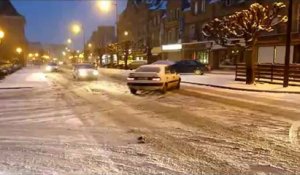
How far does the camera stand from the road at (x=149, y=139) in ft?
24.1

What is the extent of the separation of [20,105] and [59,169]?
10182 mm

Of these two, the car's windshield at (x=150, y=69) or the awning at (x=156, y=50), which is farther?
the awning at (x=156, y=50)

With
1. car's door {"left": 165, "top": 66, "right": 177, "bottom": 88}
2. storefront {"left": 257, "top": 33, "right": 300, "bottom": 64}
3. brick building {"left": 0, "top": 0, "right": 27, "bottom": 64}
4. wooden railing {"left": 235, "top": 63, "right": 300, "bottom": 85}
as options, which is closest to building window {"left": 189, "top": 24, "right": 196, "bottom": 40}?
storefront {"left": 257, "top": 33, "right": 300, "bottom": 64}

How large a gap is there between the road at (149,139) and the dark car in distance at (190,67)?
27620mm

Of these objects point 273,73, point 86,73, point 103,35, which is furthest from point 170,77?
point 103,35

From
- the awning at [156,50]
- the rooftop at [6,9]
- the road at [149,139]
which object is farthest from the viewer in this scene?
the rooftop at [6,9]

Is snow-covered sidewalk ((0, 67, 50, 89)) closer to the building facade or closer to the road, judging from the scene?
A: the road

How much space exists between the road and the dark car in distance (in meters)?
27.6

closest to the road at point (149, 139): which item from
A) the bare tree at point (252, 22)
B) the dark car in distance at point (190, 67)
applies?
the bare tree at point (252, 22)

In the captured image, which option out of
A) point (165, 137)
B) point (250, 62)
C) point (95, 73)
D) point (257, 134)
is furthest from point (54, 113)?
point (95, 73)

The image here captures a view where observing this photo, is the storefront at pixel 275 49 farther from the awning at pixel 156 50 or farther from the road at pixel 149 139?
the awning at pixel 156 50

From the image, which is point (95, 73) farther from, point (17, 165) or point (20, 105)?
point (17, 165)

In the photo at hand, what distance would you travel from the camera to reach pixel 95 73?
120 feet

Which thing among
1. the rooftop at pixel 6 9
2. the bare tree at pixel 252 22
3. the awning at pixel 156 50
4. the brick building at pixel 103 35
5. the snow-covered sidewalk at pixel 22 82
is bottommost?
the snow-covered sidewalk at pixel 22 82
